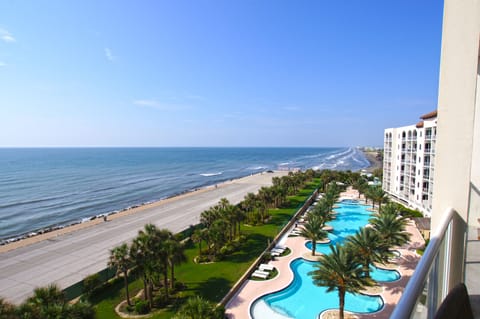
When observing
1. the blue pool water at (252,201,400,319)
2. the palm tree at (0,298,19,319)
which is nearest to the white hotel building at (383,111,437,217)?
the blue pool water at (252,201,400,319)

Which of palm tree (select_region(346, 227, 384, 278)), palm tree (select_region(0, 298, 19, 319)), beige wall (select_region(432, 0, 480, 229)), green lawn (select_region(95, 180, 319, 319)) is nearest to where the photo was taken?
beige wall (select_region(432, 0, 480, 229))

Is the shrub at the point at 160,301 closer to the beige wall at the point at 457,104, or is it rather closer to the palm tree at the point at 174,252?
the palm tree at the point at 174,252

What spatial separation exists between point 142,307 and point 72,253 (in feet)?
42.2

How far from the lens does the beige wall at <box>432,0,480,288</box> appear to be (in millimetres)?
3057

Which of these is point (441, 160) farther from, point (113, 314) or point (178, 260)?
point (113, 314)

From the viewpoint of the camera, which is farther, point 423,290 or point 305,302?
point 305,302

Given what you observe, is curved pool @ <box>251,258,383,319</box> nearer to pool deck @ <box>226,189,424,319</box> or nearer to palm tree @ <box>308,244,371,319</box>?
pool deck @ <box>226,189,424,319</box>

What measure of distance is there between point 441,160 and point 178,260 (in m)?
15.5

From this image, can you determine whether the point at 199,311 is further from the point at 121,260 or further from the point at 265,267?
the point at 265,267

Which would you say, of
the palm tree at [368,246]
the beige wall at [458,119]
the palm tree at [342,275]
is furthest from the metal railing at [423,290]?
the palm tree at [368,246]

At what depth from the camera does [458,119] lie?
3.15m

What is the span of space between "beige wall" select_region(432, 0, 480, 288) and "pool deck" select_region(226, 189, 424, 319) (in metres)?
10.6

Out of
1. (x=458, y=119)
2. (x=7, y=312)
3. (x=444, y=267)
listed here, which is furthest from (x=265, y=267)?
(x=458, y=119)

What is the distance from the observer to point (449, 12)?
10.9 ft
